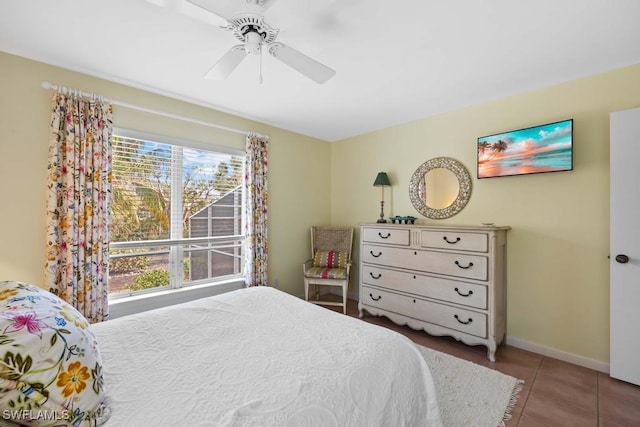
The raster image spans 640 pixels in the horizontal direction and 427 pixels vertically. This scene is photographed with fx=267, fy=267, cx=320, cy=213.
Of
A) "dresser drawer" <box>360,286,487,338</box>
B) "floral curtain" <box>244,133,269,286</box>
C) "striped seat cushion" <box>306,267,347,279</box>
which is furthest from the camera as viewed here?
"striped seat cushion" <box>306,267,347,279</box>

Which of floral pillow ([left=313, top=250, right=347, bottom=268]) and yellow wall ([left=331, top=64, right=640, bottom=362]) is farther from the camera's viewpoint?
floral pillow ([left=313, top=250, right=347, bottom=268])

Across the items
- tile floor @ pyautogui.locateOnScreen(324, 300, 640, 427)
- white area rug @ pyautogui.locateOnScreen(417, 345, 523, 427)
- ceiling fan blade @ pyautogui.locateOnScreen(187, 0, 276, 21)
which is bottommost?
tile floor @ pyautogui.locateOnScreen(324, 300, 640, 427)

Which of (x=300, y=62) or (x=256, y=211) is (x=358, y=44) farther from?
(x=256, y=211)

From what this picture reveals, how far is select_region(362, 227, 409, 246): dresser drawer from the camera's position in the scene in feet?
9.81

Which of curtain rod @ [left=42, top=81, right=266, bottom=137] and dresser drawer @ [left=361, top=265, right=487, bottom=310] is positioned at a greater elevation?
curtain rod @ [left=42, top=81, right=266, bottom=137]

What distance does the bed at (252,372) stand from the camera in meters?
0.90

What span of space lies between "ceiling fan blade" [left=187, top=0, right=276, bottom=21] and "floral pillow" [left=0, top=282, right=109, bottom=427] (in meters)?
1.47

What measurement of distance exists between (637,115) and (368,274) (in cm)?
269

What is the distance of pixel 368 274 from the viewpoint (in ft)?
10.9

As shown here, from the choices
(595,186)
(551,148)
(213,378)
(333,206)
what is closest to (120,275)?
(213,378)

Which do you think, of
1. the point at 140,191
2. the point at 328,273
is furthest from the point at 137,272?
the point at 328,273

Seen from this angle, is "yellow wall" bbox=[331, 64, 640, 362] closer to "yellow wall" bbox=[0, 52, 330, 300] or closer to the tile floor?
the tile floor

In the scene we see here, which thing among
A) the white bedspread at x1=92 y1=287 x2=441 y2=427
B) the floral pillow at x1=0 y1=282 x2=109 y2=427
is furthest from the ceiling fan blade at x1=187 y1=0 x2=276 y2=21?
the white bedspread at x1=92 y1=287 x2=441 y2=427

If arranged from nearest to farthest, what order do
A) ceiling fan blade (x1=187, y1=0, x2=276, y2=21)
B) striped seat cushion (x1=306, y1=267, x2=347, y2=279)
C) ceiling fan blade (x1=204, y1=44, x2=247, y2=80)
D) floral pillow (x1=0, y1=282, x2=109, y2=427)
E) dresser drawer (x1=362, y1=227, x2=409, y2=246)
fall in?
1. floral pillow (x1=0, y1=282, x2=109, y2=427)
2. ceiling fan blade (x1=187, y1=0, x2=276, y2=21)
3. ceiling fan blade (x1=204, y1=44, x2=247, y2=80)
4. dresser drawer (x1=362, y1=227, x2=409, y2=246)
5. striped seat cushion (x1=306, y1=267, x2=347, y2=279)
